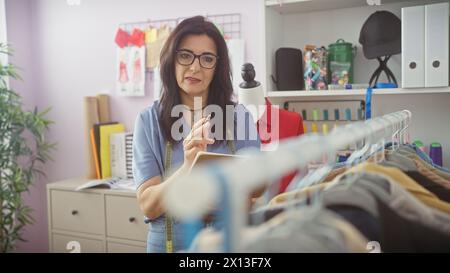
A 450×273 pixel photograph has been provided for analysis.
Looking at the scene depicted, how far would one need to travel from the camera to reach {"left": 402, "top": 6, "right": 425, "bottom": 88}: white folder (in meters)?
1.64

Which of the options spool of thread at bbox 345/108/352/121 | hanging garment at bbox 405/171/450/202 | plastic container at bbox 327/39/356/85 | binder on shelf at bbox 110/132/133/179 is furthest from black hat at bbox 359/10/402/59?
binder on shelf at bbox 110/132/133/179

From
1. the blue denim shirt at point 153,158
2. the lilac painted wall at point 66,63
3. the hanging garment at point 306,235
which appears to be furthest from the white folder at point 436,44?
the lilac painted wall at point 66,63

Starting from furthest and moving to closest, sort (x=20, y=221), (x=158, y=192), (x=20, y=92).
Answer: (x=20, y=92)
(x=20, y=221)
(x=158, y=192)

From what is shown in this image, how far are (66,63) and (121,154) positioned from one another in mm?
847

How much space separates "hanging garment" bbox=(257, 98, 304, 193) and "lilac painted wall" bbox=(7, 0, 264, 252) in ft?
3.70

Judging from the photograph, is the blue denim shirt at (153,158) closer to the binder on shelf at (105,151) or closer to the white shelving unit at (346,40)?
the white shelving unit at (346,40)

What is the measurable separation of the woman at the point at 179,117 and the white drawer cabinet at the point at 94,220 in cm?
86

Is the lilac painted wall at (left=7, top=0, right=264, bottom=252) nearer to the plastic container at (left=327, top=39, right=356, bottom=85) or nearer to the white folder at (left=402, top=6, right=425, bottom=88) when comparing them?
the plastic container at (left=327, top=39, right=356, bottom=85)

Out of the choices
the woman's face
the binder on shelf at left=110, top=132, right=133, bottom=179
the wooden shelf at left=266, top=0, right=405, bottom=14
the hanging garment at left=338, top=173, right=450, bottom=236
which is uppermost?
the wooden shelf at left=266, top=0, right=405, bottom=14

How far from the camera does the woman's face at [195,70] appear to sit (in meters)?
1.35

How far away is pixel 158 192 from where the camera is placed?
115cm

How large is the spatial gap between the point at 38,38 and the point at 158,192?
2.20 meters
